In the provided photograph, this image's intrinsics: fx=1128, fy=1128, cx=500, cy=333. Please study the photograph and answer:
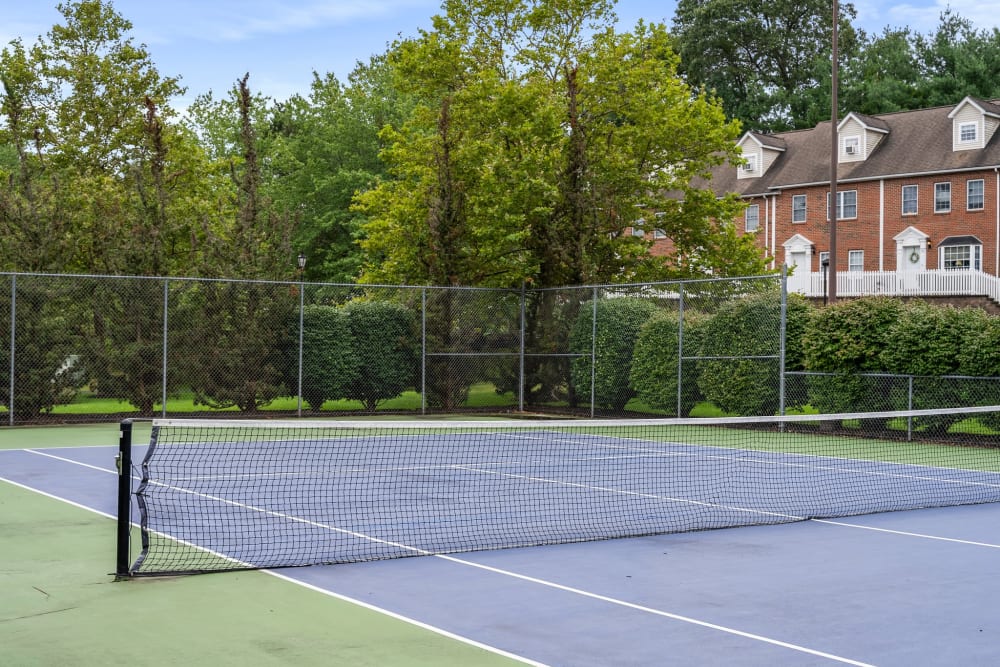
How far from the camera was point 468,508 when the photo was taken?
10859mm

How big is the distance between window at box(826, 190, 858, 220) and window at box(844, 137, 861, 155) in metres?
1.66

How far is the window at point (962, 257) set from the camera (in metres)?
42.0

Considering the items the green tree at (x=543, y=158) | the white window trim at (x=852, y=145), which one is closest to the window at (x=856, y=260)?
the white window trim at (x=852, y=145)

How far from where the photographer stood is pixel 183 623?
6395 millimetres

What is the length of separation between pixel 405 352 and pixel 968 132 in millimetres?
28498

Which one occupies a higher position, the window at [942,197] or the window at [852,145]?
the window at [852,145]

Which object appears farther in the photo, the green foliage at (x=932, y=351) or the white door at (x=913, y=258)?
the white door at (x=913, y=258)

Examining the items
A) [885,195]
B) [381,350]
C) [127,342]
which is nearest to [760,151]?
[885,195]

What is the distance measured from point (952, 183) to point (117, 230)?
104 feet

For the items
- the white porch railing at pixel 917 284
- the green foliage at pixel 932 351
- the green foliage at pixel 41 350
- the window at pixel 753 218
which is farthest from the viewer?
the window at pixel 753 218

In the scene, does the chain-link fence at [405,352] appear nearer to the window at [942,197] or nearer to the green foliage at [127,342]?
the green foliage at [127,342]

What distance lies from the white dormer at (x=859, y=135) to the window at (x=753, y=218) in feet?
13.8

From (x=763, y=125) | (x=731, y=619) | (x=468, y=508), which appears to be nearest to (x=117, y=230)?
(x=468, y=508)

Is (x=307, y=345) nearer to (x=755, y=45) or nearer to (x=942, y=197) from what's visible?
(x=942, y=197)
